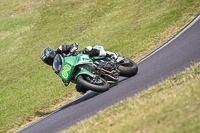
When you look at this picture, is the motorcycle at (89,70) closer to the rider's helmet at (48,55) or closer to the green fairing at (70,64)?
the green fairing at (70,64)

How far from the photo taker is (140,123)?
396cm

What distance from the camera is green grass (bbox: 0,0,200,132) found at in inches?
528

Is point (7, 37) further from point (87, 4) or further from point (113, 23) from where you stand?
point (113, 23)

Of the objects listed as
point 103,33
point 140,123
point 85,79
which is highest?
point 140,123

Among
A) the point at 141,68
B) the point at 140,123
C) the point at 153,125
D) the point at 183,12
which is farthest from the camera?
the point at 183,12

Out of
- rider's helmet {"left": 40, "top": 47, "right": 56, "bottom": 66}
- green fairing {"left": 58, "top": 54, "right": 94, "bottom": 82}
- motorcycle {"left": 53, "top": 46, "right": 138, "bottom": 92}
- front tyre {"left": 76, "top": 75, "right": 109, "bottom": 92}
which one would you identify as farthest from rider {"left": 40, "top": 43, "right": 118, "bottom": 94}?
front tyre {"left": 76, "top": 75, "right": 109, "bottom": 92}

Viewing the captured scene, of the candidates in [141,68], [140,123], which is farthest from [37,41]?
[140,123]

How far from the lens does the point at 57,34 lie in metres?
26.2

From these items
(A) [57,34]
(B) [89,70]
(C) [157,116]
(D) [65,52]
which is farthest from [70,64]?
(A) [57,34]

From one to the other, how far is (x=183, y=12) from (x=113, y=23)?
6.76 meters

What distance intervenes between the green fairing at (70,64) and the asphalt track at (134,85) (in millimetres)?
971

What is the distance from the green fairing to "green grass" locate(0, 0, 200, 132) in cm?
311

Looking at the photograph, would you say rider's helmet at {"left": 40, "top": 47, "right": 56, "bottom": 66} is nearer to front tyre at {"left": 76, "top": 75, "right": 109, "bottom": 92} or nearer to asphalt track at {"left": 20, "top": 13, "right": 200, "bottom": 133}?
front tyre at {"left": 76, "top": 75, "right": 109, "bottom": 92}

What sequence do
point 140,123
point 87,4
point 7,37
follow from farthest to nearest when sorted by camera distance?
point 87,4 < point 7,37 < point 140,123
